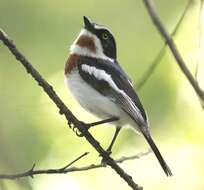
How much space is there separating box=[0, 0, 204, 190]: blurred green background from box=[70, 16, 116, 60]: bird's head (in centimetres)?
46

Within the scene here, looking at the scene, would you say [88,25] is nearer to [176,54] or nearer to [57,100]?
[57,100]

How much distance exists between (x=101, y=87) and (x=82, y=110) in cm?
114

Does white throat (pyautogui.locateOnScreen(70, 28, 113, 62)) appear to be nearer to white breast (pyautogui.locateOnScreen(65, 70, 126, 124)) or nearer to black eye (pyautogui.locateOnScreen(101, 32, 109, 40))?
black eye (pyautogui.locateOnScreen(101, 32, 109, 40))

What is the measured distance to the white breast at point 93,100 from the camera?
4.01 m

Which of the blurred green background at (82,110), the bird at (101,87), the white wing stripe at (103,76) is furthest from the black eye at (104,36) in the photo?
the blurred green background at (82,110)

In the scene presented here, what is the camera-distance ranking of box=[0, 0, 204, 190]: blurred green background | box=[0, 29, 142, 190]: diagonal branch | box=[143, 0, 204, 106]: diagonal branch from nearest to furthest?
box=[143, 0, 204, 106]: diagonal branch < box=[0, 29, 142, 190]: diagonal branch < box=[0, 0, 204, 190]: blurred green background

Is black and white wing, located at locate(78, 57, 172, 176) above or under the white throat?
under

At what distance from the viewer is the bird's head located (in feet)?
14.0

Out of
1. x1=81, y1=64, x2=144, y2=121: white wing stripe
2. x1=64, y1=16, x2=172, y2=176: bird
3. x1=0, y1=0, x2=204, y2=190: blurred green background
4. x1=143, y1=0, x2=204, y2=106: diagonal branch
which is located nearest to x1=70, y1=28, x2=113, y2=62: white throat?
x1=64, y1=16, x2=172, y2=176: bird

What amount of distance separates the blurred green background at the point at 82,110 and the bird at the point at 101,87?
333 millimetres

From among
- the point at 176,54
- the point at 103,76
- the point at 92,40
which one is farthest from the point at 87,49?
the point at 176,54

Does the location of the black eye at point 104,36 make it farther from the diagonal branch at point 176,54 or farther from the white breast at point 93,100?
the diagonal branch at point 176,54

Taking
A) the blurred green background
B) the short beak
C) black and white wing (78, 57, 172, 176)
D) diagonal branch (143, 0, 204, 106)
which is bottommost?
the blurred green background

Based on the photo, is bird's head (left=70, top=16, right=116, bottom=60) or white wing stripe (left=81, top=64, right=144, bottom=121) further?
bird's head (left=70, top=16, right=116, bottom=60)
